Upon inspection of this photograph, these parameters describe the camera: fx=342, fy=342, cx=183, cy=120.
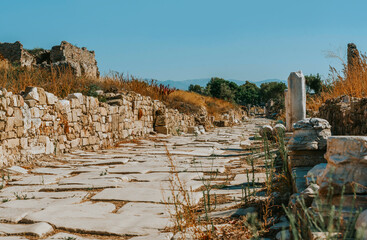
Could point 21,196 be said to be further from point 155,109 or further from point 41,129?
point 155,109

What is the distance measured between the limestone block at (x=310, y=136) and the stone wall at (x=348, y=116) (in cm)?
129

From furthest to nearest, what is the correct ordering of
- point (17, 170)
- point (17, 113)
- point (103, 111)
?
point (103, 111), point (17, 113), point (17, 170)

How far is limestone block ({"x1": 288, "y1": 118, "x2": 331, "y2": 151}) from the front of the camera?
3.57m

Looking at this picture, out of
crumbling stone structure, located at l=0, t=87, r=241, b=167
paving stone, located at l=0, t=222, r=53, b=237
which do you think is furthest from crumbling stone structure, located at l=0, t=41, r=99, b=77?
paving stone, located at l=0, t=222, r=53, b=237

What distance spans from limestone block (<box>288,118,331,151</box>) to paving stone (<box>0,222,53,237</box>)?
7.99ft

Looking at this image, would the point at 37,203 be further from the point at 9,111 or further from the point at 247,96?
the point at 247,96

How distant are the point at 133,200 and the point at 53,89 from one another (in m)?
6.24

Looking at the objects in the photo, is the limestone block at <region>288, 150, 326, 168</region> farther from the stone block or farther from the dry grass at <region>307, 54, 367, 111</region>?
the stone block

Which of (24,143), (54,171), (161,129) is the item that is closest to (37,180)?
(54,171)

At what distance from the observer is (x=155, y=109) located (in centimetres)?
1308

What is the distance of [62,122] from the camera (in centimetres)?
737

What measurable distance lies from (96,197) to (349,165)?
8.79 ft

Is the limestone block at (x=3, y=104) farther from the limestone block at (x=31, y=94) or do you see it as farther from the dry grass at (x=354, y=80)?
the dry grass at (x=354, y=80)

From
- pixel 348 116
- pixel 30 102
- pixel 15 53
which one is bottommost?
pixel 348 116
